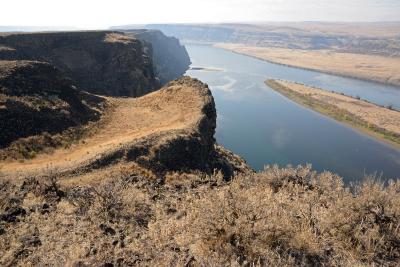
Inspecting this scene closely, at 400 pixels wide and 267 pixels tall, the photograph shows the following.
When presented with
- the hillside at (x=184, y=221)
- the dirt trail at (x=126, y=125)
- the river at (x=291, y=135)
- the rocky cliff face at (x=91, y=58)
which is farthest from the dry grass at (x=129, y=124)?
the rocky cliff face at (x=91, y=58)

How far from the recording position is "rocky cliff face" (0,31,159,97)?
64312 millimetres

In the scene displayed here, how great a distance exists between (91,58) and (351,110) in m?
67.1

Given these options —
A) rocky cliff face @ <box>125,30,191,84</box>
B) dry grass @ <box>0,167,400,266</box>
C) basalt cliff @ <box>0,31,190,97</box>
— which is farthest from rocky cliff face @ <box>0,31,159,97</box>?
rocky cliff face @ <box>125,30,191,84</box>

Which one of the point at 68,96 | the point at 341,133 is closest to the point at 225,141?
the point at 341,133

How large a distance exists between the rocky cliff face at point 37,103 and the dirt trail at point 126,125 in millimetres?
2576

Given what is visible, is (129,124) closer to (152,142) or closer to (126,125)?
(126,125)

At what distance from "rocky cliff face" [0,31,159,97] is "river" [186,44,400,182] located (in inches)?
767

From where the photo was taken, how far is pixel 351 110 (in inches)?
4006

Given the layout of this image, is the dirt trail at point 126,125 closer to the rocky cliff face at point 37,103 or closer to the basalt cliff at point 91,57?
the rocky cliff face at point 37,103

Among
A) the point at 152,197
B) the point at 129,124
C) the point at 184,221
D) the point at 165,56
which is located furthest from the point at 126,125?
the point at 165,56

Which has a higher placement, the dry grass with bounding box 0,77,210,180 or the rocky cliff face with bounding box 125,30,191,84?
the dry grass with bounding box 0,77,210,180

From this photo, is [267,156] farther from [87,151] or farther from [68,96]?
[87,151]

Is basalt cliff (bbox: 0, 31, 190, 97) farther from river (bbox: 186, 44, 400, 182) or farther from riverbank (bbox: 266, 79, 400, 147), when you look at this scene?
riverbank (bbox: 266, 79, 400, 147)

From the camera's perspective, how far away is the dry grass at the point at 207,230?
1036 centimetres
